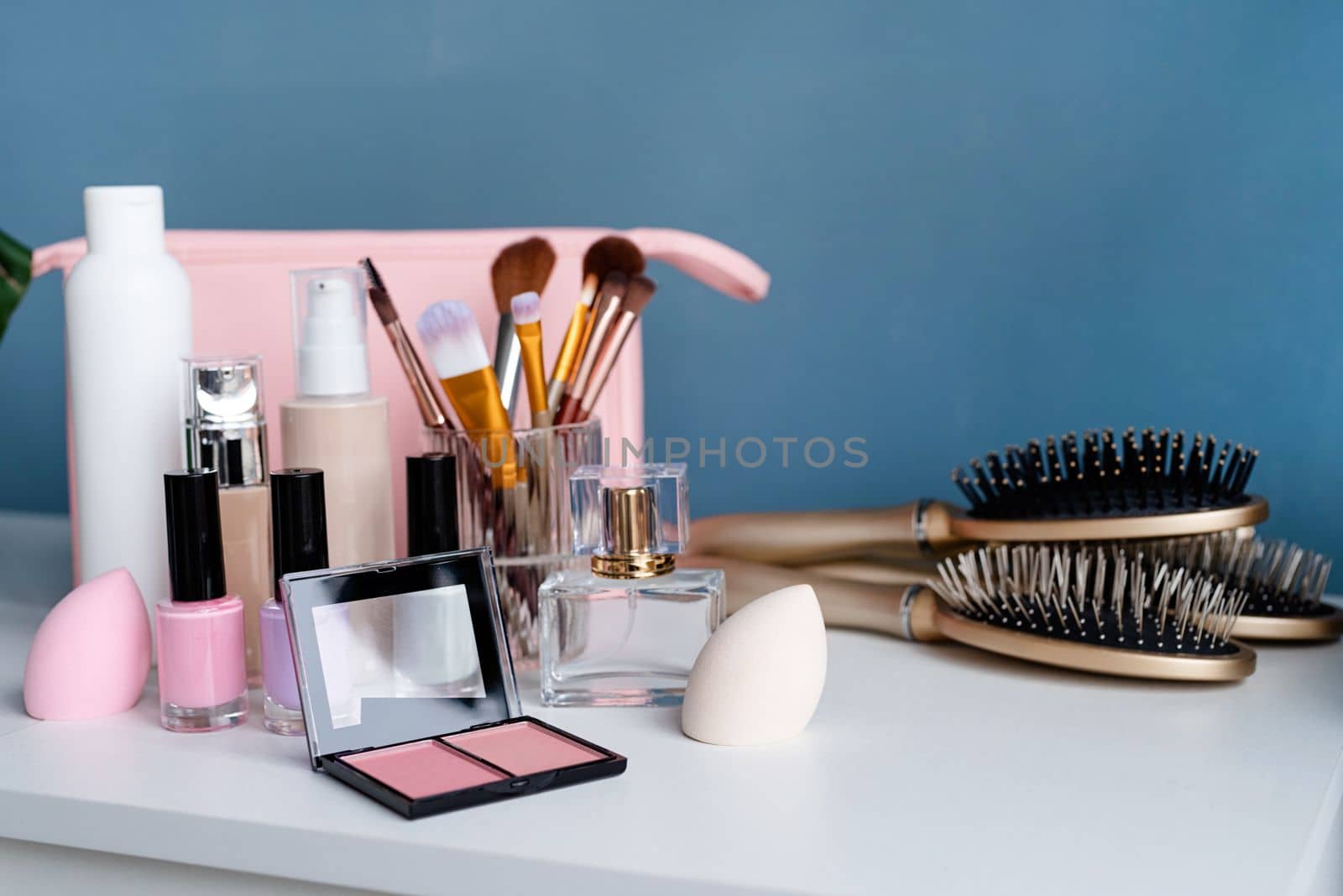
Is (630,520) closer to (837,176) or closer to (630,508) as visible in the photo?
(630,508)

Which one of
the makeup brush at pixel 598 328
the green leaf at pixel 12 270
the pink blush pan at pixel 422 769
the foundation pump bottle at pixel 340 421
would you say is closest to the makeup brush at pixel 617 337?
the makeup brush at pixel 598 328

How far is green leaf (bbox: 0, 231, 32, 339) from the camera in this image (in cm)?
69

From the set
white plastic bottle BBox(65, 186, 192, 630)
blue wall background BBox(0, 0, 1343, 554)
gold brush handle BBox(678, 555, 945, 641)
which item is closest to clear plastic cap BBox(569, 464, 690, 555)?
gold brush handle BBox(678, 555, 945, 641)

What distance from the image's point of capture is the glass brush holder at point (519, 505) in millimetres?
593

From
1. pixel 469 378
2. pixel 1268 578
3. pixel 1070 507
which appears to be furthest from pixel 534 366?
pixel 1268 578

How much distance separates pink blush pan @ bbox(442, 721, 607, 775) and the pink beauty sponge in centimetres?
16

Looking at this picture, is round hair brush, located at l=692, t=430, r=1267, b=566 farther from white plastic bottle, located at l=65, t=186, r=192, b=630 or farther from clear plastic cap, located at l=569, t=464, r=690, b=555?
white plastic bottle, located at l=65, t=186, r=192, b=630

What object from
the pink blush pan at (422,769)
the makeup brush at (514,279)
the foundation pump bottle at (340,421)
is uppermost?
the makeup brush at (514,279)

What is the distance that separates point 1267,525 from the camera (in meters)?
0.75

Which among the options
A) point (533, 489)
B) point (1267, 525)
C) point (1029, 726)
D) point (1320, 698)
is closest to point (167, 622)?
point (533, 489)

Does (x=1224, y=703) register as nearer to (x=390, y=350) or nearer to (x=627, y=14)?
(x=390, y=350)

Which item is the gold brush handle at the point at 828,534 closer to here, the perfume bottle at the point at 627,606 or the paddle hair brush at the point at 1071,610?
the paddle hair brush at the point at 1071,610

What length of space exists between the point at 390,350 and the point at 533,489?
0.51 ft

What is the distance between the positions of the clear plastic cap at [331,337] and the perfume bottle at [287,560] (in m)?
0.07
